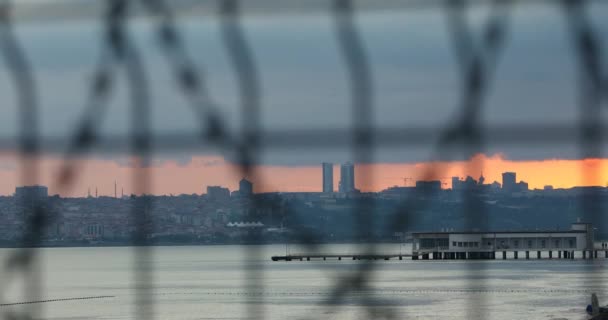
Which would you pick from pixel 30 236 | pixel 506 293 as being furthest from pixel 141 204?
pixel 506 293

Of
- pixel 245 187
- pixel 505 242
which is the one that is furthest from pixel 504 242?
pixel 245 187

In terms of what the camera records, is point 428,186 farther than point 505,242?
No

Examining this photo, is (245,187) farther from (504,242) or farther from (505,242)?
(505,242)

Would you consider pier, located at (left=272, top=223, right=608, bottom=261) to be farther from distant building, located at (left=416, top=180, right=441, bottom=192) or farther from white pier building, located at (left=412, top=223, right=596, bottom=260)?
distant building, located at (left=416, top=180, right=441, bottom=192)

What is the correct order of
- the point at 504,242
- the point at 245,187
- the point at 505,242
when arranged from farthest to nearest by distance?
the point at 505,242
the point at 504,242
the point at 245,187

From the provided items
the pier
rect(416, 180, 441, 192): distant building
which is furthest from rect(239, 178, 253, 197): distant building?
the pier

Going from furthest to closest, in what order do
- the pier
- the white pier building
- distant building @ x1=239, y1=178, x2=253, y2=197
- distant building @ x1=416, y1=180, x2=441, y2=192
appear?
the white pier building
the pier
distant building @ x1=239, y1=178, x2=253, y2=197
distant building @ x1=416, y1=180, x2=441, y2=192

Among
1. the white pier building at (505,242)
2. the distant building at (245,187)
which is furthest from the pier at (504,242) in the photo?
the distant building at (245,187)
